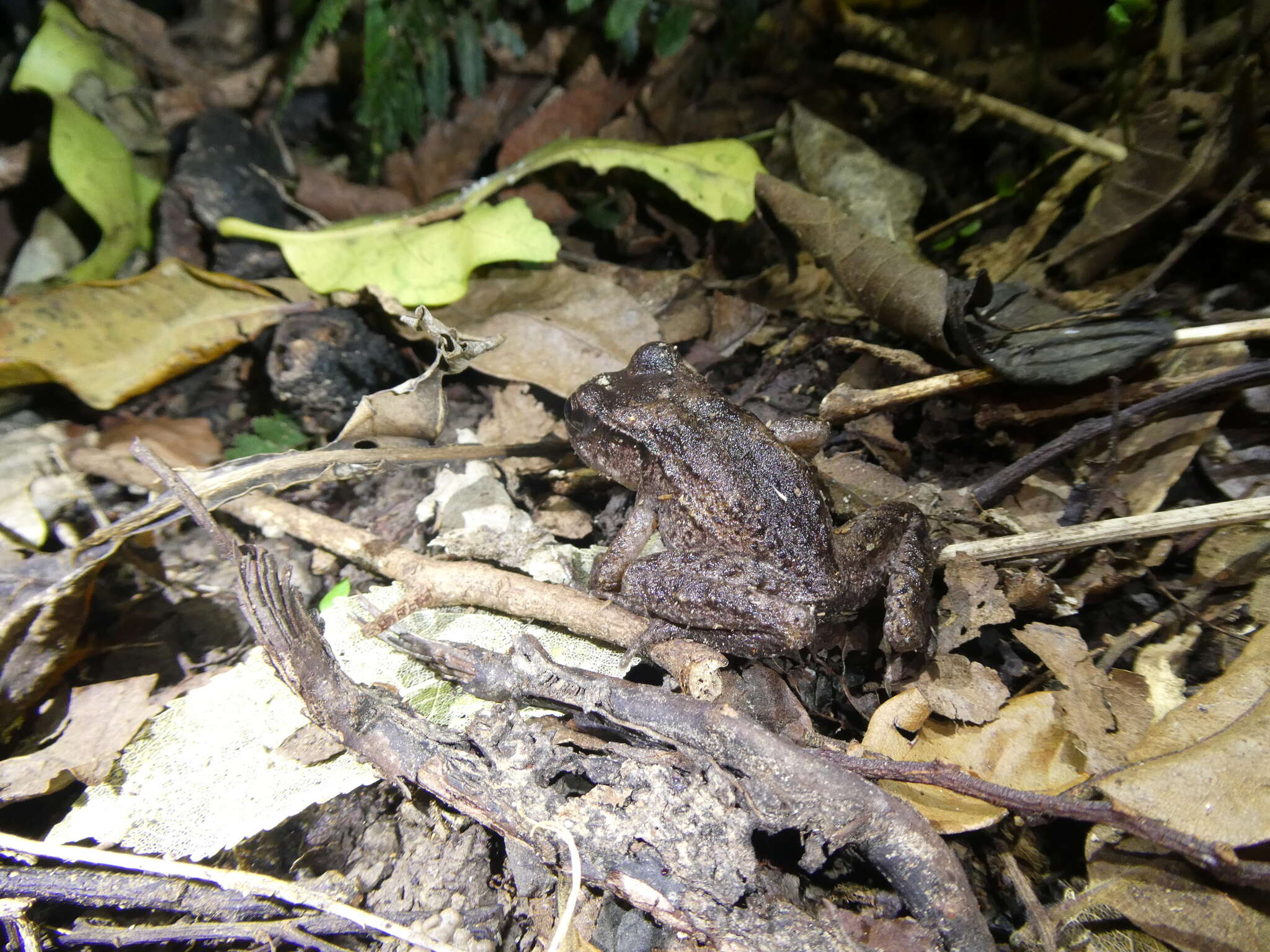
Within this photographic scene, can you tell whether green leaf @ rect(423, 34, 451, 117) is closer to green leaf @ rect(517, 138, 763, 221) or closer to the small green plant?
green leaf @ rect(517, 138, 763, 221)

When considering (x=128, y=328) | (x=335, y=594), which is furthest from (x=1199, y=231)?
(x=128, y=328)

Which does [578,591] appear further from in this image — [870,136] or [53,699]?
[870,136]

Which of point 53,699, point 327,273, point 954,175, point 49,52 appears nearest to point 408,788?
point 53,699

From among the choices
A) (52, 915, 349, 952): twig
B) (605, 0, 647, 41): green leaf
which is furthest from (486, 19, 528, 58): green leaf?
(52, 915, 349, 952): twig

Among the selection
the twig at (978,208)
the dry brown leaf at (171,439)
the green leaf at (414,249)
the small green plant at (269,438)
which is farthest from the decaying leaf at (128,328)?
the twig at (978,208)

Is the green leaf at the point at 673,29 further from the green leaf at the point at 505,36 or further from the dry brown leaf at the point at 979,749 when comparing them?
the dry brown leaf at the point at 979,749

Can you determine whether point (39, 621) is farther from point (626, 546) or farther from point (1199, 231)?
point (1199, 231)

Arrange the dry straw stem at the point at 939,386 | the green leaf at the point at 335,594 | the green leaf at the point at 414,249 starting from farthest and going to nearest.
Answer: the green leaf at the point at 414,249 → the green leaf at the point at 335,594 → the dry straw stem at the point at 939,386
